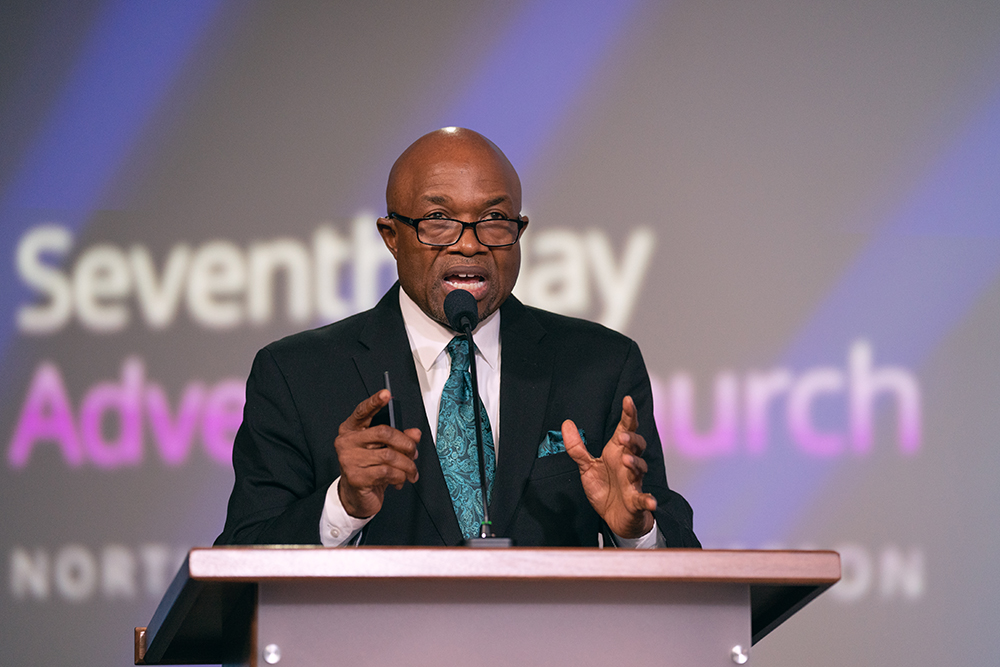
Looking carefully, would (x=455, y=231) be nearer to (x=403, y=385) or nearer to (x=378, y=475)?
(x=403, y=385)

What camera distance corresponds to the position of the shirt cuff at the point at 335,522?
176cm

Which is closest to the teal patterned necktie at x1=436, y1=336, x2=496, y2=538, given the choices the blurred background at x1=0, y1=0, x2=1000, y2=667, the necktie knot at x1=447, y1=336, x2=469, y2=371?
the necktie knot at x1=447, y1=336, x2=469, y2=371

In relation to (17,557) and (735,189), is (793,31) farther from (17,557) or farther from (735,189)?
(17,557)

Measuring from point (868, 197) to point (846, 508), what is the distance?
103cm

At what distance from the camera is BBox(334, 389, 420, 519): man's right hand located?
1563 millimetres

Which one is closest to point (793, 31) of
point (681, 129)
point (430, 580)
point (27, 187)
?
point (681, 129)

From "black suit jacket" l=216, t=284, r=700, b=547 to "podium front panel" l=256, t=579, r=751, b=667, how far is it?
50 cm

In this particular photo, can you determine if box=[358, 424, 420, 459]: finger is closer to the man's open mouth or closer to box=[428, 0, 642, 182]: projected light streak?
the man's open mouth

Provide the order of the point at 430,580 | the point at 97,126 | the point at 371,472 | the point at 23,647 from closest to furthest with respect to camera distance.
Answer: the point at 430,580 < the point at 371,472 < the point at 23,647 < the point at 97,126

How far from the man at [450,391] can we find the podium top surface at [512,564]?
532mm

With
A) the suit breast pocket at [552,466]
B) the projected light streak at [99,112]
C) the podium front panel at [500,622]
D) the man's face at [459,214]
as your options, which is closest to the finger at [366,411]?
the podium front panel at [500,622]

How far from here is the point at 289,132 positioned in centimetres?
374

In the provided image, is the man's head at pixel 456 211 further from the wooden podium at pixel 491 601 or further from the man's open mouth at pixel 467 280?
the wooden podium at pixel 491 601

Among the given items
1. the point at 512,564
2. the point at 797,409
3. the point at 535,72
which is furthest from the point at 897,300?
the point at 512,564
